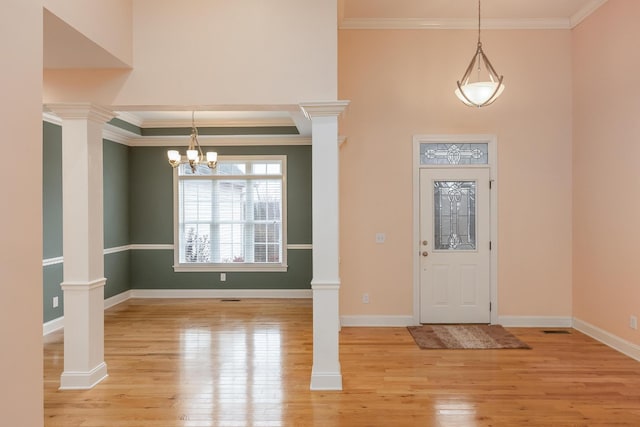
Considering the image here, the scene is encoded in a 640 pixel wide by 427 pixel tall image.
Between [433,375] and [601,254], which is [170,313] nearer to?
[433,375]

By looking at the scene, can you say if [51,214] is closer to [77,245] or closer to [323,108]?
[77,245]

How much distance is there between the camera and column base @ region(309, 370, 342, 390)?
354 cm

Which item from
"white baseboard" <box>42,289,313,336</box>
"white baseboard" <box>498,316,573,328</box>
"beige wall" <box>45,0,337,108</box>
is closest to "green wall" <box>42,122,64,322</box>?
"white baseboard" <box>42,289,313,336</box>

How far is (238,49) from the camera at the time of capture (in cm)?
353

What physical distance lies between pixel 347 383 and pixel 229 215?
455 centimetres

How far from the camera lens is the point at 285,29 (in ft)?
11.6

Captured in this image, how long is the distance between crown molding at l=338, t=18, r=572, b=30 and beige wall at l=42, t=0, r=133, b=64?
8.82 feet

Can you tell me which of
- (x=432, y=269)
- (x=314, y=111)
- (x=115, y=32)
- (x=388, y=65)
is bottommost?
(x=432, y=269)

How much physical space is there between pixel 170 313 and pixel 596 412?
17.3 ft

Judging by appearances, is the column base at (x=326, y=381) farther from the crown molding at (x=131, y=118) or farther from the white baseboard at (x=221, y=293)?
the crown molding at (x=131, y=118)

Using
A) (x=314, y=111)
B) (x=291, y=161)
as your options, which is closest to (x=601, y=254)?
(x=314, y=111)

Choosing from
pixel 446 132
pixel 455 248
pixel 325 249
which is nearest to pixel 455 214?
pixel 455 248

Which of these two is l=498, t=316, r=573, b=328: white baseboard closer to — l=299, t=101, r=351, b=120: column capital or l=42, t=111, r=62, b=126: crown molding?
l=299, t=101, r=351, b=120: column capital

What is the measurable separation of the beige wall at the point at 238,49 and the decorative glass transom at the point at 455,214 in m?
2.53
